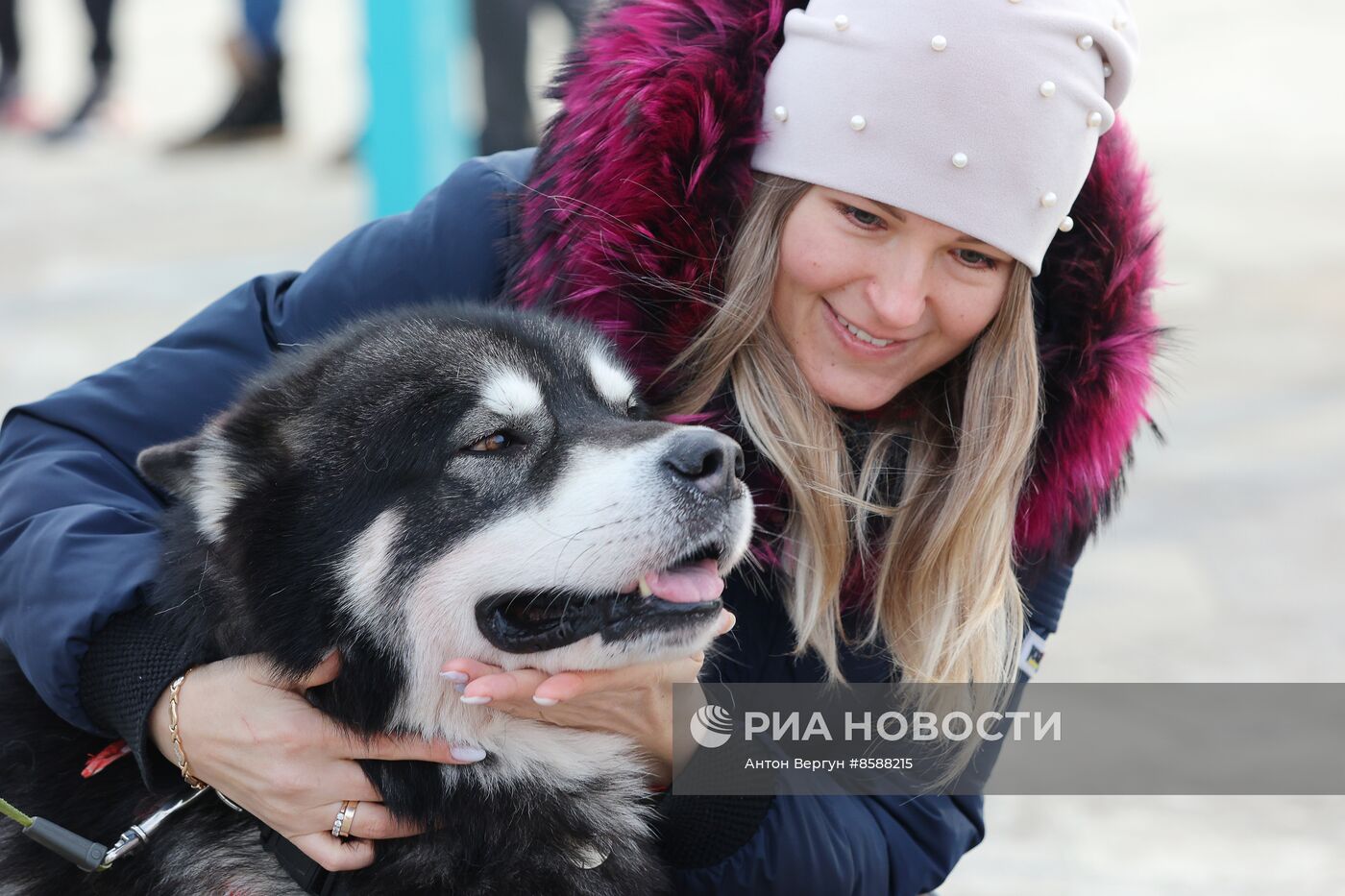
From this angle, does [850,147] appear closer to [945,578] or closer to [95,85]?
[945,578]

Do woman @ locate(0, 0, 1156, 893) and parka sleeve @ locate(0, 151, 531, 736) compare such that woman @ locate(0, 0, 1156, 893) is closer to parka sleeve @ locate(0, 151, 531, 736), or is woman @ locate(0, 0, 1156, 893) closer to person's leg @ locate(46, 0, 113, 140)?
parka sleeve @ locate(0, 151, 531, 736)

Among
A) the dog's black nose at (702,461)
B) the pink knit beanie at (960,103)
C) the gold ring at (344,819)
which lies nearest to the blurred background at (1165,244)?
the pink knit beanie at (960,103)

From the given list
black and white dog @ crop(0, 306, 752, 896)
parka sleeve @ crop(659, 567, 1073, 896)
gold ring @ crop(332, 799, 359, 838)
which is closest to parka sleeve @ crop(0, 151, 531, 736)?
black and white dog @ crop(0, 306, 752, 896)

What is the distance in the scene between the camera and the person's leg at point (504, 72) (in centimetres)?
698

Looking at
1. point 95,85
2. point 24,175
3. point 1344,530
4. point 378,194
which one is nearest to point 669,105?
point 378,194

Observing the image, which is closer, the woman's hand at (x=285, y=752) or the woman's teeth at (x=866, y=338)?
the woman's hand at (x=285, y=752)

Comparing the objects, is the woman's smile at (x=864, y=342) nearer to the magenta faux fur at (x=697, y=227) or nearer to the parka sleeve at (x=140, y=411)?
the magenta faux fur at (x=697, y=227)

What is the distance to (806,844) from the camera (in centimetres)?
234

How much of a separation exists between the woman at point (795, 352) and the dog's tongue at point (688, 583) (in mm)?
175

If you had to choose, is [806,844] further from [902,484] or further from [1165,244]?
[1165,244]

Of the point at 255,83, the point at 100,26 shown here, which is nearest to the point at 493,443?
the point at 255,83

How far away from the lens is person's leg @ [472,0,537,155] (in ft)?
22.9

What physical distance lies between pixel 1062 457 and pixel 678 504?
0.87 m

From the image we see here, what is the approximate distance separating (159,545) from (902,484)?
4.33ft
